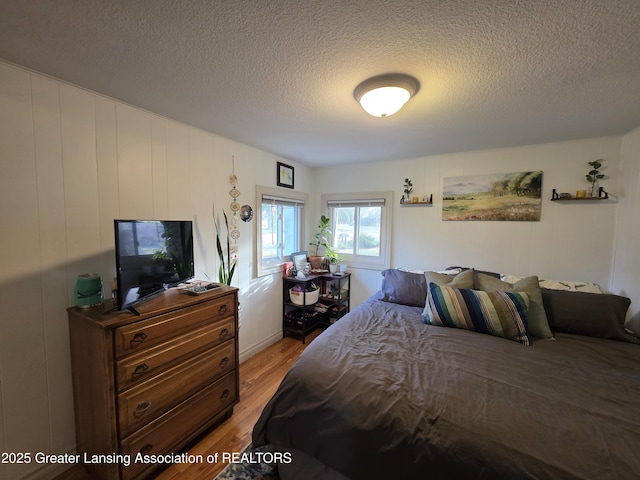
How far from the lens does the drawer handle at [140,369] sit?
128cm

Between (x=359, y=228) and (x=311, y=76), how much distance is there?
87.5 inches

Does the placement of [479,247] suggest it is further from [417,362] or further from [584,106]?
[417,362]

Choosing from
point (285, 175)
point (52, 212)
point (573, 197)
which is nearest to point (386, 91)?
point (285, 175)

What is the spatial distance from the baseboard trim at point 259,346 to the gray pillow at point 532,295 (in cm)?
228

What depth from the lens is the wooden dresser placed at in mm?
1226

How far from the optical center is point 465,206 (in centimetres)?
265

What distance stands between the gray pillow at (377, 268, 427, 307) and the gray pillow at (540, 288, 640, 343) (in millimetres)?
877

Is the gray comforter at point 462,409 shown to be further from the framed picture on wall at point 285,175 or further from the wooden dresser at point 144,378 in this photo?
the framed picture on wall at point 285,175

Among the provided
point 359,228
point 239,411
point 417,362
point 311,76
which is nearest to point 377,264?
point 359,228

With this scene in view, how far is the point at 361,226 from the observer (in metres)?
3.33

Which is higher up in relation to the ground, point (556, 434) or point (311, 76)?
point (311, 76)

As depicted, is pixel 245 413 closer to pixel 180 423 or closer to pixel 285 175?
pixel 180 423

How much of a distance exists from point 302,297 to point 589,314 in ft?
8.10

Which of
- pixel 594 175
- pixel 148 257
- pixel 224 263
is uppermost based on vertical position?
pixel 594 175
